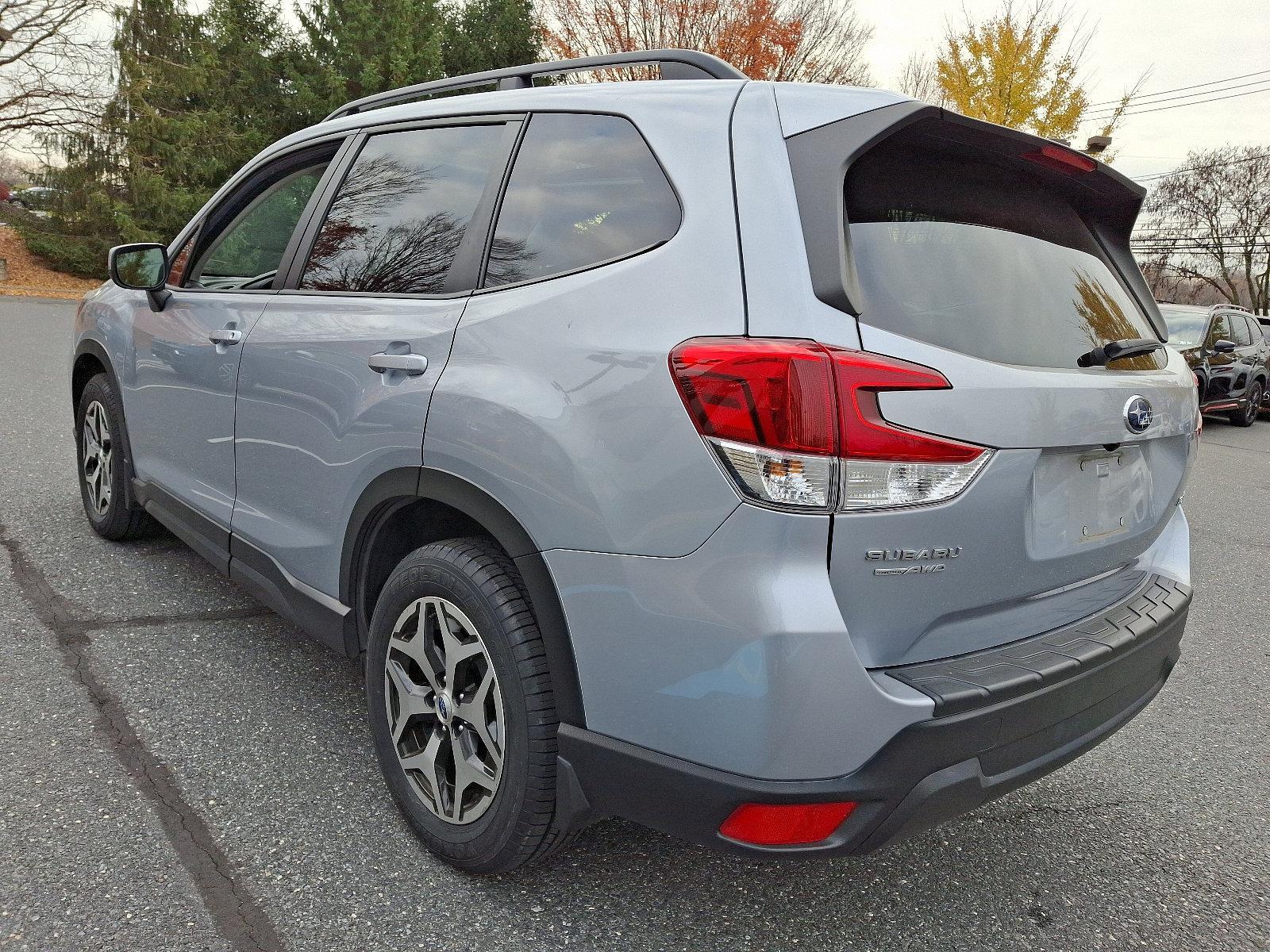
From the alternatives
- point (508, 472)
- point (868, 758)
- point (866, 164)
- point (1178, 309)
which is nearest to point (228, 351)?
point (508, 472)

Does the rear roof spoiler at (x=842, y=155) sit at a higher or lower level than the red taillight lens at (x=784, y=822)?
higher

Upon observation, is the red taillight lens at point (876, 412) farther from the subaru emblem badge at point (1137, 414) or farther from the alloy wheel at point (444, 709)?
the alloy wheel at point (444, 709)

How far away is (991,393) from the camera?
1.88m

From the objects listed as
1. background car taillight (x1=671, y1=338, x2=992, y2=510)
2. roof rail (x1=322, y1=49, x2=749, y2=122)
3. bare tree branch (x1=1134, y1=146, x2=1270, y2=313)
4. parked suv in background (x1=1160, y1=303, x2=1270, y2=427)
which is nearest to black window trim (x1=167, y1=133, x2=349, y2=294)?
roof rail (x1=322, y1=49, x2=749, y2=122)

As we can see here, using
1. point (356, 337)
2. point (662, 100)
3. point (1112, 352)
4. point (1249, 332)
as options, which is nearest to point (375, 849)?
point (356, 337)

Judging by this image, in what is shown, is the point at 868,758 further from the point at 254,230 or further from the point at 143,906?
the point at 254,230

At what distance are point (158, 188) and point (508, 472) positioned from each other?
2744 cm

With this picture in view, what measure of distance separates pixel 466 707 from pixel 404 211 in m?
1.39

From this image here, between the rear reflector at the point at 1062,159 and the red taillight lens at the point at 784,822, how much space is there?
5.09 ft

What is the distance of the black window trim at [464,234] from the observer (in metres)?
2.45

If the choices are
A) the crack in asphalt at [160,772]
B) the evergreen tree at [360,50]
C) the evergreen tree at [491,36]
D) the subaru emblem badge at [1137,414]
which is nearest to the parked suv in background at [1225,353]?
the subaru emblem badge at [1137,414]

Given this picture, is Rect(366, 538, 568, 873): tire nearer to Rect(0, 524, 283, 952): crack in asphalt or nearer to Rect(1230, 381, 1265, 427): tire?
Rect(0, 524, 283, 952): crack in asphalt

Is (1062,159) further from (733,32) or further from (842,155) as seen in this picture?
(733,32)

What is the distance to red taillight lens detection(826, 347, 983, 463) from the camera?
1.74 metres
